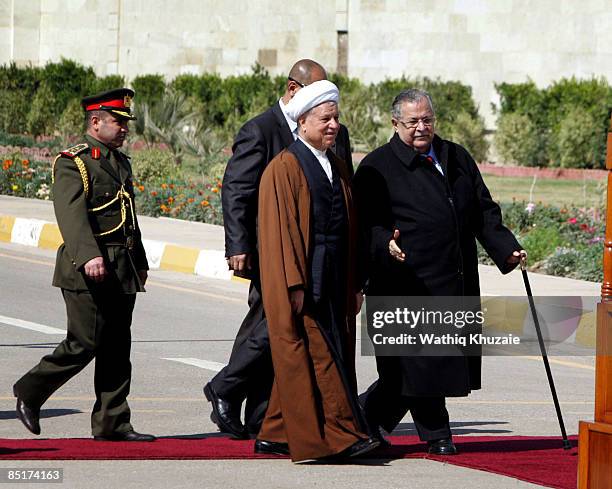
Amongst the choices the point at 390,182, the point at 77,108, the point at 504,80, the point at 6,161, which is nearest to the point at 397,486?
the point at 390,182

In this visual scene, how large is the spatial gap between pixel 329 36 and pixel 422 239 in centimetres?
2811

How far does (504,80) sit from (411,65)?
202cm

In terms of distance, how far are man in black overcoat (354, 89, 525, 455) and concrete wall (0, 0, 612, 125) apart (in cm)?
2576

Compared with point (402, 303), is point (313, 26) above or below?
above

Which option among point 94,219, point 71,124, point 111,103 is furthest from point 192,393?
point 71,124

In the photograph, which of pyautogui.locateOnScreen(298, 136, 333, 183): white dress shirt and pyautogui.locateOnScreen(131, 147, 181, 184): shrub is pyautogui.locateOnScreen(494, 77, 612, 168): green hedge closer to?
pyautogui.locateOnScreen(131, 147, 181, 184): shrub

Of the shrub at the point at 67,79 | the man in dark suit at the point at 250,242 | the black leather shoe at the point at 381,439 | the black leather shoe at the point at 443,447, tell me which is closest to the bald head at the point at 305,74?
the man in dark suit at the point at 250,242

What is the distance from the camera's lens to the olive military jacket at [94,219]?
302 inches

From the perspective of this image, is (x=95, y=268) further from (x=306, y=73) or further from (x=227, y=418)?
(x=306, y=73)

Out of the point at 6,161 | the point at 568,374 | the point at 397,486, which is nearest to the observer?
the point at 397,486

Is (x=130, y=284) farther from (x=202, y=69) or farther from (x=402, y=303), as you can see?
(x=202, y=69)

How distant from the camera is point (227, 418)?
8102 mm

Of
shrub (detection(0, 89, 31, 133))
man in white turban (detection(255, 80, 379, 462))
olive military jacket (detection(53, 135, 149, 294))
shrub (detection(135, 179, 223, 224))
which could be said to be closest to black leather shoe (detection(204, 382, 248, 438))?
man in white turban (detection(255, 80, 379, 462))

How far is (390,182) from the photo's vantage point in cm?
783
